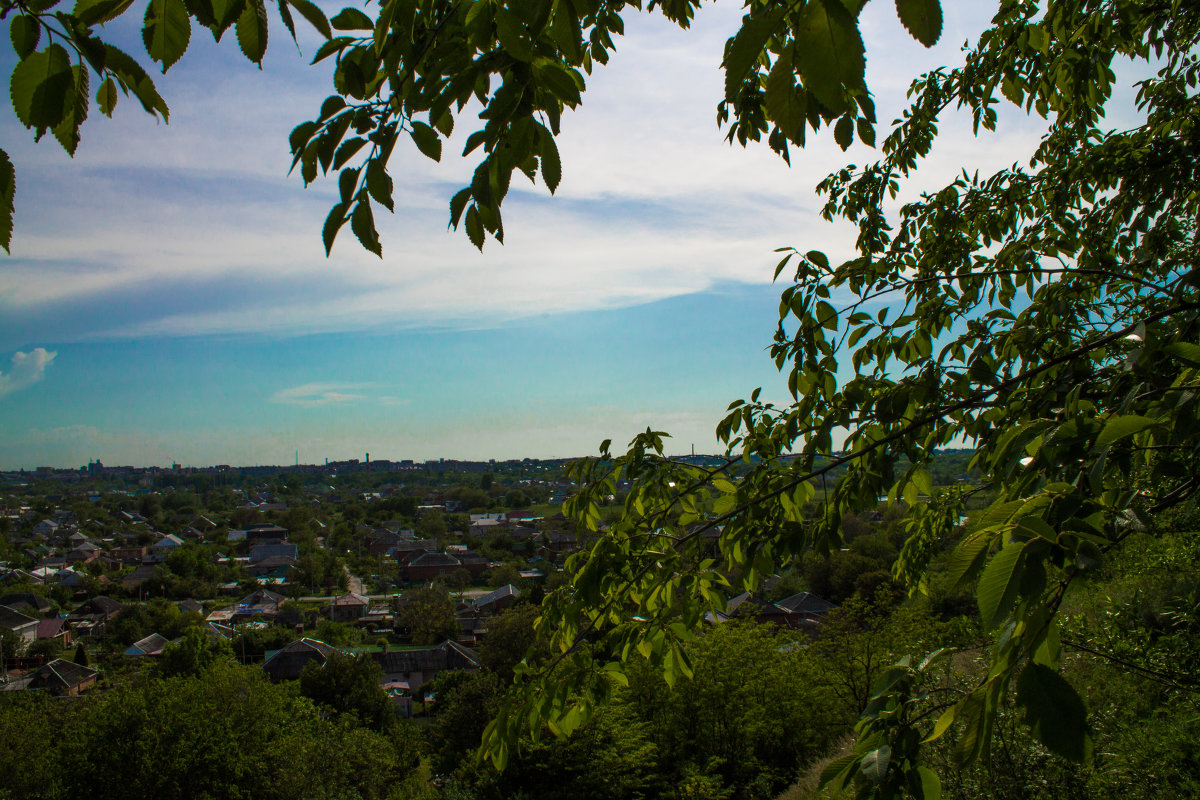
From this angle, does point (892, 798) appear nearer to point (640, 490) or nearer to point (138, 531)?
point (640, 490)

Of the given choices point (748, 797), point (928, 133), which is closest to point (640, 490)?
point (928, 133)

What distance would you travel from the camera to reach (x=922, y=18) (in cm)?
63

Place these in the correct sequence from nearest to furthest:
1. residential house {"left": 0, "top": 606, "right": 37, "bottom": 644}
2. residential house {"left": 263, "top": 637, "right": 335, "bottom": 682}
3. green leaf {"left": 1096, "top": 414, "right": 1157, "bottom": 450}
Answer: green leaf {"left": 1096, "top": 414, "right": 1157, "bottom": 450}, residential house {"left": 263, "top": 637, "right": 335, "bottom": 682}, residential house {"left": 0, "top": 606, "right": 37, "bottom": 644}

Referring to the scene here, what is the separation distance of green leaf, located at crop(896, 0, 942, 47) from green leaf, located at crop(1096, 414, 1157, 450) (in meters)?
0.70

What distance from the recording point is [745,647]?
15039 mm

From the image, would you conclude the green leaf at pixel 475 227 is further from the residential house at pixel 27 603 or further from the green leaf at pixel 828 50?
the residential house at pixel 27 603

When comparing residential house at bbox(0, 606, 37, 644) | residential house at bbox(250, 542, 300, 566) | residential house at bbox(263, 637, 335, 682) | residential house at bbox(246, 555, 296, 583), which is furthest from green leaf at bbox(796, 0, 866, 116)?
residential house at bbox(250, 542, 300, 566)

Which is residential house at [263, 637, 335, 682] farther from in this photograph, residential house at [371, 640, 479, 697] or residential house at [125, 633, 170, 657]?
residential house at [125, 633, 170, 657]

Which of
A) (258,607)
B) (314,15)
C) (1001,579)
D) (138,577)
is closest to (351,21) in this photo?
(314,15)

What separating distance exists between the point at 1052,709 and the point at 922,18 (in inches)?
30.4

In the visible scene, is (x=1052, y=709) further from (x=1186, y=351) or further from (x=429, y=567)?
(x=429, y=567)

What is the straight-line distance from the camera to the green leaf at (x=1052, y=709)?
2.56 feet

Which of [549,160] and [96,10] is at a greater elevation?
[96,10]

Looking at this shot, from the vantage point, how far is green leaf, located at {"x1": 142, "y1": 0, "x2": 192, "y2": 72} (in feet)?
3.02
